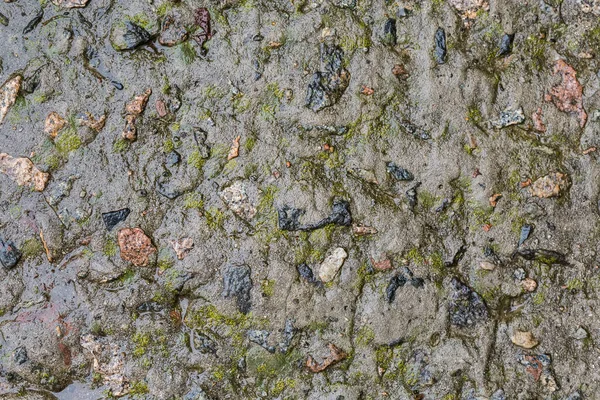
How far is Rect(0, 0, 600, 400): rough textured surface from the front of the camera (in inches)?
94.9

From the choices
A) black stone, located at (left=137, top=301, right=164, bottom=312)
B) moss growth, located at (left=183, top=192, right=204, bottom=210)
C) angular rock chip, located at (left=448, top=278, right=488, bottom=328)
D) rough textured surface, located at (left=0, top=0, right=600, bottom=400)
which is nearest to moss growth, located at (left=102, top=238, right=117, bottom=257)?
rough textured surface, located at (left=0, top=0, right=600, bottom=400)

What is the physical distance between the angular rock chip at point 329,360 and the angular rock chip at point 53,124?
184cm

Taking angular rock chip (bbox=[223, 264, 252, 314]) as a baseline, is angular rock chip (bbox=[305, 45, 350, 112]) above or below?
above

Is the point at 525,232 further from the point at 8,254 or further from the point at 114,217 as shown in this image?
the point at 8,254

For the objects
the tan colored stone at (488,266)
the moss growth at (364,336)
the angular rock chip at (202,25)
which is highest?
the angular rock chip at (202,25)

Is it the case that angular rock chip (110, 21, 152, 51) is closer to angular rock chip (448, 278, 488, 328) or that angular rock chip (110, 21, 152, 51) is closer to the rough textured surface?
the rough textured surface

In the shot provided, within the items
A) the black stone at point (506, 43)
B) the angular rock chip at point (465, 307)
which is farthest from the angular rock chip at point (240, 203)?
the black stone at point (506, 43)

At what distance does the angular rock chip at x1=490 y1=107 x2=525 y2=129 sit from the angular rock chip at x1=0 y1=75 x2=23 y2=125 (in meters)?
2.59

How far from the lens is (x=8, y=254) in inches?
96.6

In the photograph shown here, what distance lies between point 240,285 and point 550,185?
5.72 ft

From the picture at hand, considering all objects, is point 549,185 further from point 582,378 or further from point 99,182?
point 99,182

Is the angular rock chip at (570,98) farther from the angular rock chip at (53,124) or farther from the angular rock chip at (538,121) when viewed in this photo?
the angular rock chip at (53,124)

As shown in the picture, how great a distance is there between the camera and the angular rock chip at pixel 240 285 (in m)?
2.42

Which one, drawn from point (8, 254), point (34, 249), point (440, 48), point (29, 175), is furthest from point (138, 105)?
point (440, 48)
